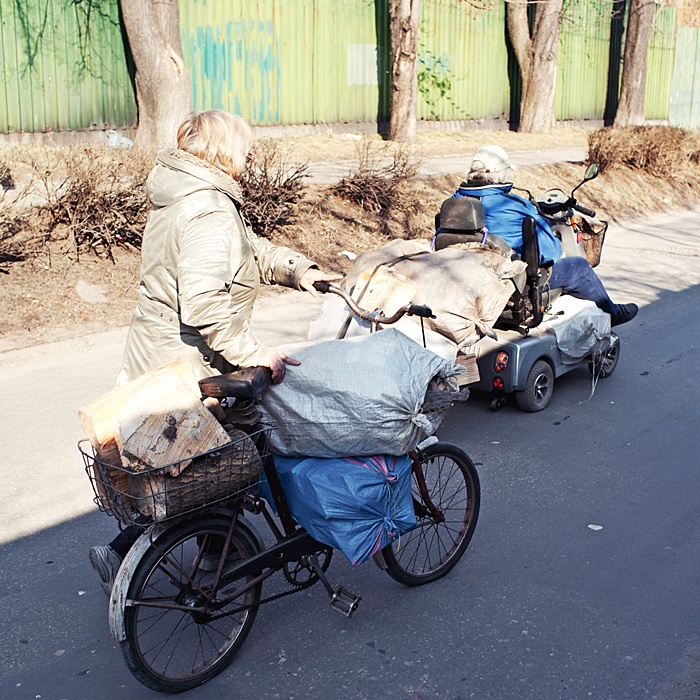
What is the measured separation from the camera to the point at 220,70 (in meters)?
15.7

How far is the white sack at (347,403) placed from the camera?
11.7 feet

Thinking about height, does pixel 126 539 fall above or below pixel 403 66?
below

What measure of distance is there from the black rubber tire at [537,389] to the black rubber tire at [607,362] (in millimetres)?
592

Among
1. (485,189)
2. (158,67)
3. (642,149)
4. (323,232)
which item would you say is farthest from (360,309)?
(642,149)

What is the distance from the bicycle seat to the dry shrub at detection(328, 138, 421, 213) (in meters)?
8.97

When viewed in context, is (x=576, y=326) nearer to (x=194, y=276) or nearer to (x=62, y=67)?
(x=194, y=276)

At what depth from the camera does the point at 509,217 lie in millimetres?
6270

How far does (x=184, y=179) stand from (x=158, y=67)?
893 centimetres

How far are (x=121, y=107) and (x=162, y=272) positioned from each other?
38.0ft

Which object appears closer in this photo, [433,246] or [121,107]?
[433,246]

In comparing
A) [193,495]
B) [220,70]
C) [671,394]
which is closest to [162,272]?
[193,495]

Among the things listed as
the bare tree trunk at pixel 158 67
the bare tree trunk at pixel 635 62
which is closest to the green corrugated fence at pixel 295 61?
the bare tree trunk at pixel 158 67

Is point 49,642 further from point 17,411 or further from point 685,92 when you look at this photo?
point 685,92

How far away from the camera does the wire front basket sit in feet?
10.2
